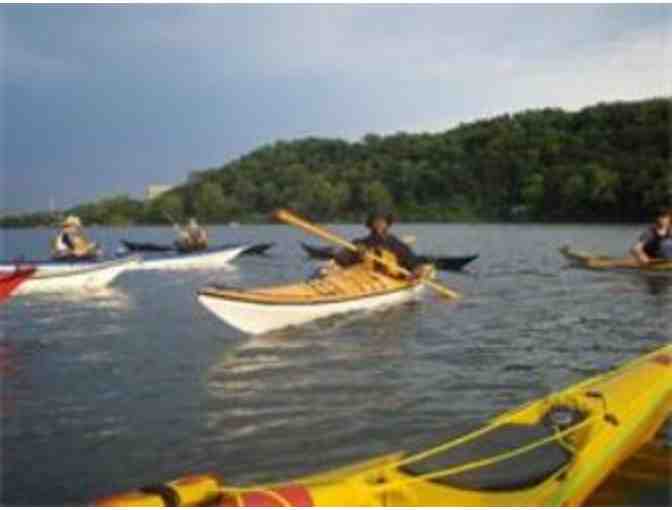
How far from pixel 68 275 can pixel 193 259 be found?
25.9 feet

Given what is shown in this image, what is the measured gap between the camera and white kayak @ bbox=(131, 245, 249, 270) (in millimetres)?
28750

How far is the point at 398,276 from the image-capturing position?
1600 cm

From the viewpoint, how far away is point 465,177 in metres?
89.5

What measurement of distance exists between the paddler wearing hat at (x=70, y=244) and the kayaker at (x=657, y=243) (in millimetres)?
13269

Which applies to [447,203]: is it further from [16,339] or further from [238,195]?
[16,339]

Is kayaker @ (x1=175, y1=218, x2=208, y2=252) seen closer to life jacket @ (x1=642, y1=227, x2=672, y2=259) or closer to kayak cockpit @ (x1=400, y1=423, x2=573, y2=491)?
life jacket @ (x1=642, y1=227, x2=672, y2=259)

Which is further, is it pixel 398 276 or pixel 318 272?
pixel 398 276

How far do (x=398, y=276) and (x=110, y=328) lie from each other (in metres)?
5.00

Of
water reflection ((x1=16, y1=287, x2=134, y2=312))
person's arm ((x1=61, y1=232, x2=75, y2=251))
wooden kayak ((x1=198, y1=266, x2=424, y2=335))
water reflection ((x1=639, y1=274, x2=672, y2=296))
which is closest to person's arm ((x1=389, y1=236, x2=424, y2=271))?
wooden kayak ((x1=198, y1=266, x2=424, y2=335))

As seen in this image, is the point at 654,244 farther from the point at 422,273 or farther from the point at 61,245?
the point at 61,245

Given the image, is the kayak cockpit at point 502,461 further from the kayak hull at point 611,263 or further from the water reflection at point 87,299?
the kayak hull at point 611,263

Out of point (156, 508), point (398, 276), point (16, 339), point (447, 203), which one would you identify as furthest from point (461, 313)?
point (447, 203)

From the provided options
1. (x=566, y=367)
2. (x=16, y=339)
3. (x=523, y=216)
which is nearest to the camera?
(x=566, y=367)

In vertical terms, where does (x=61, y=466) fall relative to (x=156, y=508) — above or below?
below
